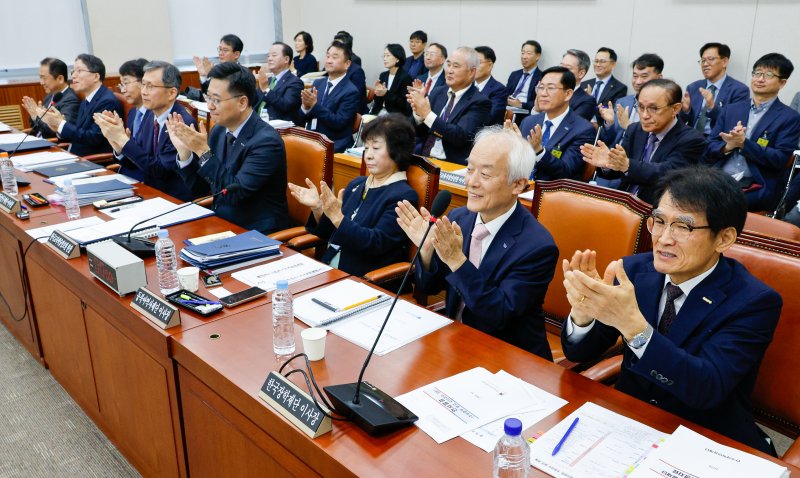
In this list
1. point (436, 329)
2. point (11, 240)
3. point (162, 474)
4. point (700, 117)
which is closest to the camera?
point (436, 329)

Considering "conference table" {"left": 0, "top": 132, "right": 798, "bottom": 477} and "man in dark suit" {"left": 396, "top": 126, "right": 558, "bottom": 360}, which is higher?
"man in dark suit" {"left": 396, "top": 126, "right": 558, "bottom": 360}

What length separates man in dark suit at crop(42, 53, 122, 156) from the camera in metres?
4.18

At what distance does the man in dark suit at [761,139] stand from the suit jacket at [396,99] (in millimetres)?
2952

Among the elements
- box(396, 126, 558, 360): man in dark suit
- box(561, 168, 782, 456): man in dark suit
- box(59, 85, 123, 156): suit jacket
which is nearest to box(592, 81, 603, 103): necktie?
box(59, 85, 123, 156): suit jacket

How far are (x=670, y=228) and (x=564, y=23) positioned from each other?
17.9 feet

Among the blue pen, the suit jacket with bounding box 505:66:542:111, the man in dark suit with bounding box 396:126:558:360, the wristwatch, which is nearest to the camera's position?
the blue pen

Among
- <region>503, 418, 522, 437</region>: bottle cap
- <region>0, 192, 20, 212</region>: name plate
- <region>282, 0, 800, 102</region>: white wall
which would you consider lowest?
<region>0, 192, 20, 212</region>: name plate

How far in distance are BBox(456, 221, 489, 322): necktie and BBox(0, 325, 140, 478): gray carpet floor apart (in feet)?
4.27

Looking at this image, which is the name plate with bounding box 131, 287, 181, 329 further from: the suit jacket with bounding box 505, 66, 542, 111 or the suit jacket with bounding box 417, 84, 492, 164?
the suit jacket with bounding box 505, 66, 542, 111

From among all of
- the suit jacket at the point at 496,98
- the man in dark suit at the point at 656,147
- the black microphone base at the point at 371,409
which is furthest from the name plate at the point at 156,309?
the suit jacket at the point at 496,98

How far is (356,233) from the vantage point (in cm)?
229

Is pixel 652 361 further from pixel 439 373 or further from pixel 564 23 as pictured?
pixel 564 23

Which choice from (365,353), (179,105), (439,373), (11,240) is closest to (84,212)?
(11,240)

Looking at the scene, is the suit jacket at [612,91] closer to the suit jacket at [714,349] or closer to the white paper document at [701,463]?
the suit jacket at [714,349]
